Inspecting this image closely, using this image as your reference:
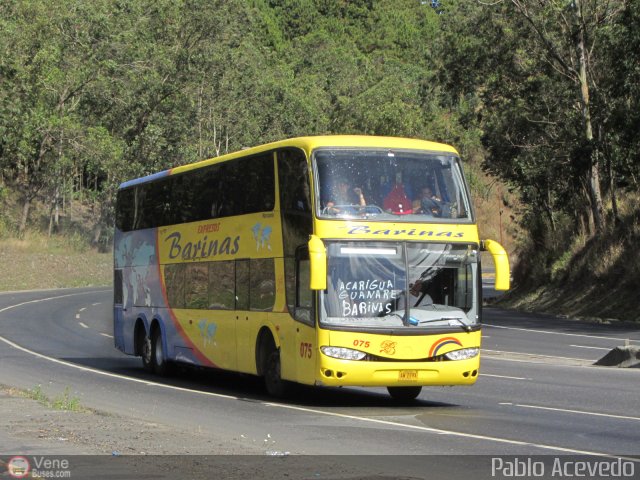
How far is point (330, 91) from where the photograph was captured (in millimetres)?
112688

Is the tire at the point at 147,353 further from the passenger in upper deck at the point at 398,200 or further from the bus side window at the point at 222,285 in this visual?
the passenger in upper deck at the point at 398,200

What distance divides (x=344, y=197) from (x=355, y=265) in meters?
0.96

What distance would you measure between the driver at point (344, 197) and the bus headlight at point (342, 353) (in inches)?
72.9

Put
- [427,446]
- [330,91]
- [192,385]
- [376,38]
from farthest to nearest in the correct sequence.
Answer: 1. [376,38]
2. [330,91]
3. [192,385]
4. [427,446]

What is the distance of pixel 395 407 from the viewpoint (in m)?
16.8

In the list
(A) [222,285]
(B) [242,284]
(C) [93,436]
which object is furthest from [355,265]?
(C) [93,436]

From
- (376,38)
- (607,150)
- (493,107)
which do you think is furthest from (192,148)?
(376,38)

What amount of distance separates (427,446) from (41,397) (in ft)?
18.7

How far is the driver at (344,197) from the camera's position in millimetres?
16312

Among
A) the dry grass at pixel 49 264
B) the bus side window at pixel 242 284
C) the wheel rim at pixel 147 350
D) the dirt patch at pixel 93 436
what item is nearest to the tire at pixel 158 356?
the wheel rim at pixel 147 350

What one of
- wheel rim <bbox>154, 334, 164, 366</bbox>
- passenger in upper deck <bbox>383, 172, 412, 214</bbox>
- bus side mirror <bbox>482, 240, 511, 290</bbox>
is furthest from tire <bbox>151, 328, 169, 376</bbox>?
bus side mirror <bbox>482, 240, 511, 290</bbox>

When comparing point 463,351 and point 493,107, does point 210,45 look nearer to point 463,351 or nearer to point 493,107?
point 493,107

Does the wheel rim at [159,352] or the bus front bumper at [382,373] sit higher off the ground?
the bus front bumper at [382,373]

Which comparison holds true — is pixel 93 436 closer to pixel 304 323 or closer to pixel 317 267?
pixel 317 267
